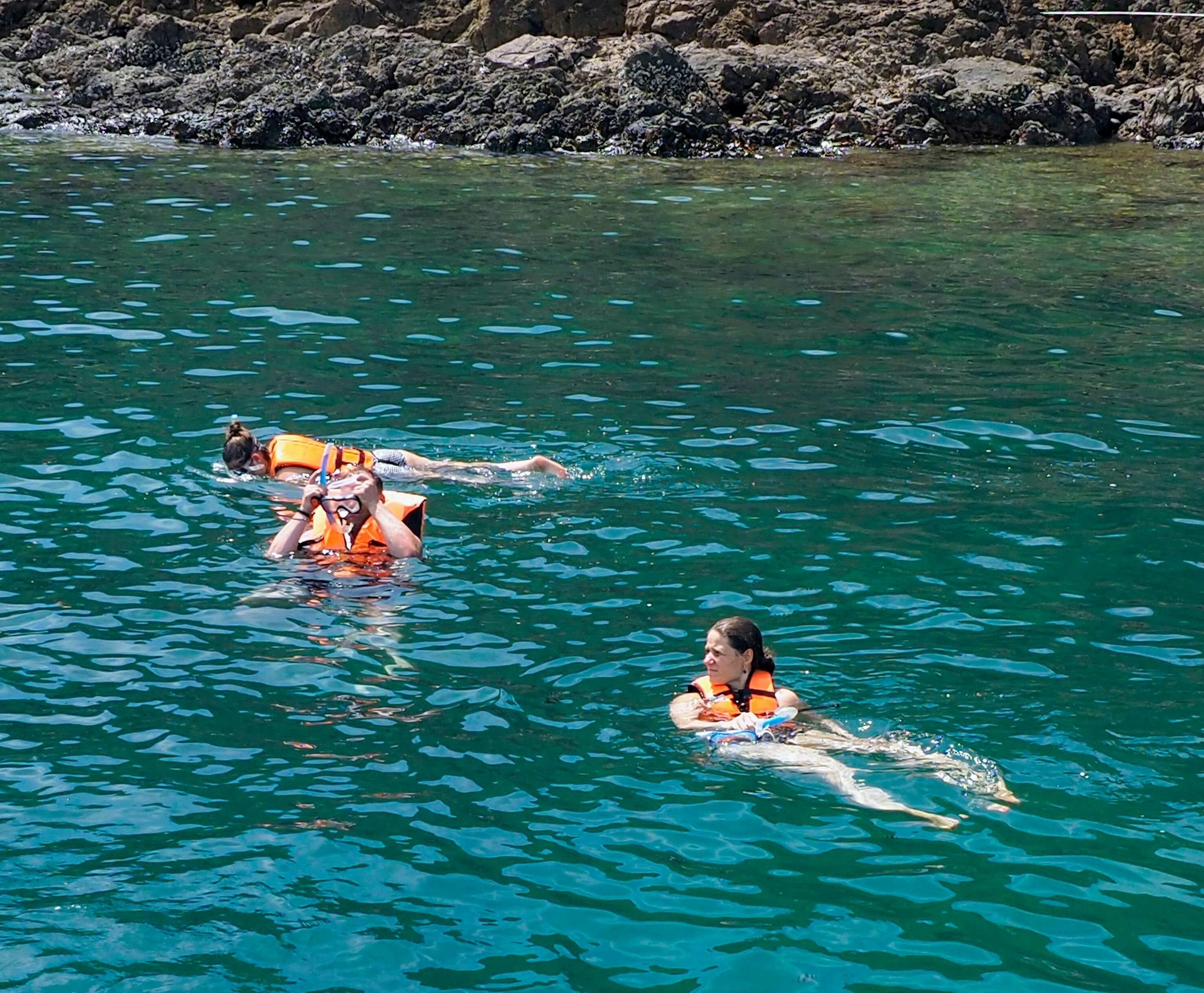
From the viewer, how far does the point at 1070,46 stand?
3575cm

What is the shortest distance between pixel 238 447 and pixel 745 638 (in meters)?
5.21

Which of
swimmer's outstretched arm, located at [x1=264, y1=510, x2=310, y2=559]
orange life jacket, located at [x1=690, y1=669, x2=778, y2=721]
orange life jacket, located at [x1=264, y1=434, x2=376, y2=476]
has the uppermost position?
orange life jacket, located at [x1=264, y1=434, x2=376, y2=476]

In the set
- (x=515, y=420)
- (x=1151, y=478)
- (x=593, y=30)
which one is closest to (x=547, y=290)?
(x=515, y=420)

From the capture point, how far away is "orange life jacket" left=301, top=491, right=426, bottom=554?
10406 mm

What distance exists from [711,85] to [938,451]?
2258cm

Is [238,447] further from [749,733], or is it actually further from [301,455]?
[749,733]

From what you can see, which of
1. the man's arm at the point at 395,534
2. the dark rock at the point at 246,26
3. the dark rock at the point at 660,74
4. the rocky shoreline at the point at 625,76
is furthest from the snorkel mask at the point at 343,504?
the dark rock at the point at 246,26

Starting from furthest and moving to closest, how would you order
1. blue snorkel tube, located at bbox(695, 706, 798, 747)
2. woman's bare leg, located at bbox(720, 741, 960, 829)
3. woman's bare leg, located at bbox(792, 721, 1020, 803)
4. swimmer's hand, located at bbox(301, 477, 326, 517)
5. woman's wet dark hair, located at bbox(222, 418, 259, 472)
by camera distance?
woman's wet dark hair, located at bbox(222, 418, 259, 472), swimmer's hand, located at bbox(301, 477, 326, 517), blue snorkel tube, located at bbox(695, 706, 798, 747), woman's bare leg, located at bbox(792, 721, 1020, 803), woman's bare leg, located at bbox(720, 741, 960, 829)

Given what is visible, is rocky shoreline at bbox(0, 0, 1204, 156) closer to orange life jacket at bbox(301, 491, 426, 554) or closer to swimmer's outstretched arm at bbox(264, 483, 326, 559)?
orange life jacket at bbox(301, 491, 426, 554)

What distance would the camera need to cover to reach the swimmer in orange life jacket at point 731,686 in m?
7.99

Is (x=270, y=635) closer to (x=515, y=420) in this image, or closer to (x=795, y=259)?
(x=515, y=420)

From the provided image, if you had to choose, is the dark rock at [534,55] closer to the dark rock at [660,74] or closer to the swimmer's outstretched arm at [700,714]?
the dark rock at [660,74]

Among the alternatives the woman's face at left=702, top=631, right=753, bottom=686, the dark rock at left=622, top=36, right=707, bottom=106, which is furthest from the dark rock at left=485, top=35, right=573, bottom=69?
the woman's face at left=702, top=631, right=753, bottom=686

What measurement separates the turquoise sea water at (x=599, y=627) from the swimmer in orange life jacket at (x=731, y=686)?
24 centimetres
